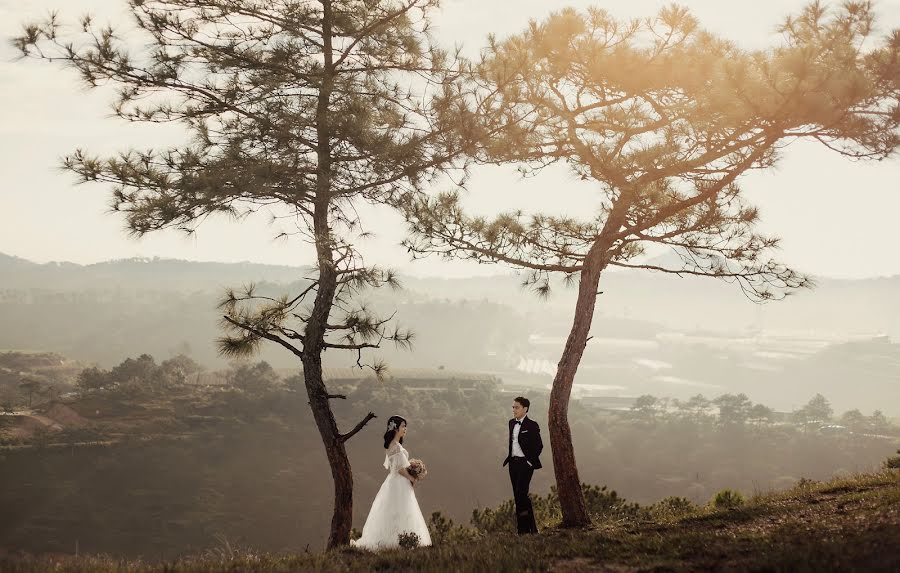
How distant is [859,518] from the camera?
20.6 feet

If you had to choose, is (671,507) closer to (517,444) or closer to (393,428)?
(517,444)

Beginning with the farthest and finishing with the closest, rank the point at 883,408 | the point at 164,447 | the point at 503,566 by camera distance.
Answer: the point at 883,408 → the point at 164,447 → the point at 503,566

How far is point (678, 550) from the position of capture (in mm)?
5844

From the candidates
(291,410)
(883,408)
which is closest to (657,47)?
(291,410)

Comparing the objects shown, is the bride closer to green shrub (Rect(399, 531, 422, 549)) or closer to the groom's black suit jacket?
green shrub (Rect(399, 531, 422, 549))

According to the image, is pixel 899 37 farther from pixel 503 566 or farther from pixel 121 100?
pixel 121 100

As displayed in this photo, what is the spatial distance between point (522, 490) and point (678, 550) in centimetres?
224

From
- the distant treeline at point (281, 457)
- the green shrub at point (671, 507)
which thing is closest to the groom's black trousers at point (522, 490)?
the green shrub at point (671, 507)

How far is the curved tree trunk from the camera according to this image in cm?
898

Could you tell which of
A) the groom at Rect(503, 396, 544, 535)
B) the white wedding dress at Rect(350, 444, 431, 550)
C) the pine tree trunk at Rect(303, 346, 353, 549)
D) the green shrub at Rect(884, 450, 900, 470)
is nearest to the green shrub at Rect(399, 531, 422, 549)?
the white wedding dress at Rect(350, 444, 431, 550)

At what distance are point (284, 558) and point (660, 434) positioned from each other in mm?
91558

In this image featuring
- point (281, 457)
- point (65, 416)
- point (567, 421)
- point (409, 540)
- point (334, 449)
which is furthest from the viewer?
point (65, 416)

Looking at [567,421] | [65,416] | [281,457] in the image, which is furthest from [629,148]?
[65,416]

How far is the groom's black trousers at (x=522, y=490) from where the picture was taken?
25.2ft
